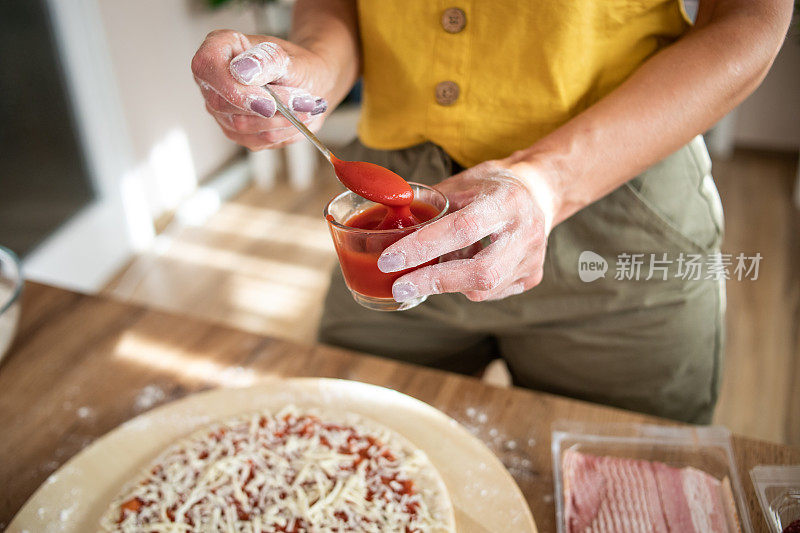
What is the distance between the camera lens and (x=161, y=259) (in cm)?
328

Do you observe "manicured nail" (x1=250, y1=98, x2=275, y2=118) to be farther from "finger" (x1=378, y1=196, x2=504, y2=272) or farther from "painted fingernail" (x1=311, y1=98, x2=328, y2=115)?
"finger" (x1=378, y1=196, x2=504, y2=272)

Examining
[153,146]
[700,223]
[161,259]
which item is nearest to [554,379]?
[700,223]

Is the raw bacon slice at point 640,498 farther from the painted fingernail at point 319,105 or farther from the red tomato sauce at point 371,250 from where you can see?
the painted fingernail at point 319,105

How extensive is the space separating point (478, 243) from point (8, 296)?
95 cm

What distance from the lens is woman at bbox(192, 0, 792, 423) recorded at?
0.81 m

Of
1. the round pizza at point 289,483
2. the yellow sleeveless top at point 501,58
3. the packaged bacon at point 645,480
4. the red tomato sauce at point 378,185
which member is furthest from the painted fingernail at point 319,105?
the packaged bacon at point 645,480

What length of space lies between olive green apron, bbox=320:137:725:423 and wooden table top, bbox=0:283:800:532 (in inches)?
5.4

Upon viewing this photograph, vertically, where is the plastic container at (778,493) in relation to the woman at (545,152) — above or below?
below

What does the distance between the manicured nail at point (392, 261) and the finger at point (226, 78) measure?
0.25 metres

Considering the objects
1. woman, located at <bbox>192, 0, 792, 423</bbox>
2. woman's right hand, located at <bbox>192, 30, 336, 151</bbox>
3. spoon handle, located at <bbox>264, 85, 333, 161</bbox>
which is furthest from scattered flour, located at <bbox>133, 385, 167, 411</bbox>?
spoon handle, located at <bbox>264, 85, 333, 161</bbox>

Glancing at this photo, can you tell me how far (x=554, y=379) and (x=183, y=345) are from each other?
2.29 feet

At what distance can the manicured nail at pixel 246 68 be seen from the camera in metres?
0.78

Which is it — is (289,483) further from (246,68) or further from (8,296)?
(8,296)

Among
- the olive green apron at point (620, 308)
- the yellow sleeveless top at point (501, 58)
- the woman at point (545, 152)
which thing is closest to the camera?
the woman at point (545, 152)
